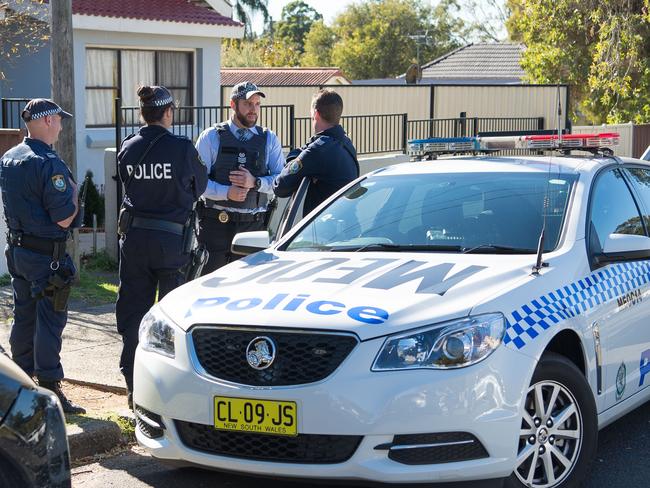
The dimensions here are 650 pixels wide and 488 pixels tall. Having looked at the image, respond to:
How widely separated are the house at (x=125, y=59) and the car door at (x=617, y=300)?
1150cm

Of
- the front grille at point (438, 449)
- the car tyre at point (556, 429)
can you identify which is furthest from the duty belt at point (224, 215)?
the front grille at point (438, 449)

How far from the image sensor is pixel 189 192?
6117 millimetres

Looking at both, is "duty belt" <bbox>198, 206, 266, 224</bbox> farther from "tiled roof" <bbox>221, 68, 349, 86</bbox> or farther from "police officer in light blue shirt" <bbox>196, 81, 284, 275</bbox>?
"tiled roof" <bbox>221, 68, 349, 86</bbox>

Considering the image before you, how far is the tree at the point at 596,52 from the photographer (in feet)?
77.8

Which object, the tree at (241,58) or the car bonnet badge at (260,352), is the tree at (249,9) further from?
the car bonnet badge at (260,352)

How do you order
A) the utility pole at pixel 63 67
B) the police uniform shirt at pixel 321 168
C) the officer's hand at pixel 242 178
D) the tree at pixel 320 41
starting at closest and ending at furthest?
the police uniform shirt at pixel 321 168
the officer's hand at pixel 242 178
the utility pole at pixel 63 67
the tree at pixel 320 41

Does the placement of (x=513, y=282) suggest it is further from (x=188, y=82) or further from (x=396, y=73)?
(x=396, y=73)

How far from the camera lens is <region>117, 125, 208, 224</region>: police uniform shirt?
5992 mm

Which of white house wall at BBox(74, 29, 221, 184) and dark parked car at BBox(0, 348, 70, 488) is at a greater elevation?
white house wall at BBox(74, 29, 221, 184)

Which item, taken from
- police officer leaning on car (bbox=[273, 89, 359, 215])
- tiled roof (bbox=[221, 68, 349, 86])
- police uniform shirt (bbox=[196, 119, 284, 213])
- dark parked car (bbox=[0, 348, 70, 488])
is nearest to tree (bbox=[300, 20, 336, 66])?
tiled roof (bbox=[221, 68, 349, 86])

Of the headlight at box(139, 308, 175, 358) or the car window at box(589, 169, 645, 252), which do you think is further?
the car window at box(589, 169, 645, 252)

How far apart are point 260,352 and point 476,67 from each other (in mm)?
51710

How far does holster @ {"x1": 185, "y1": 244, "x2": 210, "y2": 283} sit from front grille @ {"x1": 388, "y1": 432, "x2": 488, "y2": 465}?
268 cm

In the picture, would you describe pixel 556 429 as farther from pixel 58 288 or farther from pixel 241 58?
pixel 241 58
